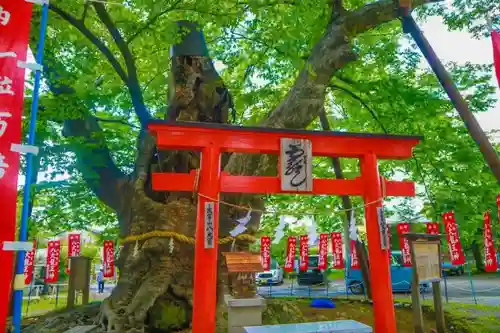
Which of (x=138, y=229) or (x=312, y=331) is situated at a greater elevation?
(x=138, y=229)

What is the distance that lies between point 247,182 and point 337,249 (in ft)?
43.1

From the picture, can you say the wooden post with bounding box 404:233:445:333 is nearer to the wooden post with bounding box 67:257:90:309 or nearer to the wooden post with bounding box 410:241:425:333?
the wooden post with bounding box 410:241:425:333

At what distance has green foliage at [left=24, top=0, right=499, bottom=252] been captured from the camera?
7270mm

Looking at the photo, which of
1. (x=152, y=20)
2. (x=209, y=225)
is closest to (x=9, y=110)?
(x=209, y=225)

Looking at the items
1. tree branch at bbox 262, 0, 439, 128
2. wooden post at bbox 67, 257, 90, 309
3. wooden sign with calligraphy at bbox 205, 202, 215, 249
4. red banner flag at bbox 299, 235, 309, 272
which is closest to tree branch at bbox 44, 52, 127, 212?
wooden post at bbox 67, 257, 90, 309

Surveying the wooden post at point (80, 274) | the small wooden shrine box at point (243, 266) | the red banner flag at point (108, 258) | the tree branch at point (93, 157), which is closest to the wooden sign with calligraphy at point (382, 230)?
the small wooden shrine box at point (243, 266)

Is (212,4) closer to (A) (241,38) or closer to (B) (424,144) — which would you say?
(A) (241,38)

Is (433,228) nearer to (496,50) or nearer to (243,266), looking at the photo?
(496,50)

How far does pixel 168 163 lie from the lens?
8.09 m

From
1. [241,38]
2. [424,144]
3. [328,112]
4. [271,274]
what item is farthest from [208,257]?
[271,274]

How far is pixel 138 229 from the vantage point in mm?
7688

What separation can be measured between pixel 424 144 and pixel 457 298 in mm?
10123

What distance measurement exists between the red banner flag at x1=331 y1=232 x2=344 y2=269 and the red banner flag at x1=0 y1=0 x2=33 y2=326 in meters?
15.0

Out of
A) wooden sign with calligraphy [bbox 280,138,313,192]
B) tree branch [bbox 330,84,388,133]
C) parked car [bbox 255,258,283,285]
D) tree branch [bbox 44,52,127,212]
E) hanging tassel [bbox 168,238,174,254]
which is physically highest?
tree branch [bbox 330,84,388,133]
